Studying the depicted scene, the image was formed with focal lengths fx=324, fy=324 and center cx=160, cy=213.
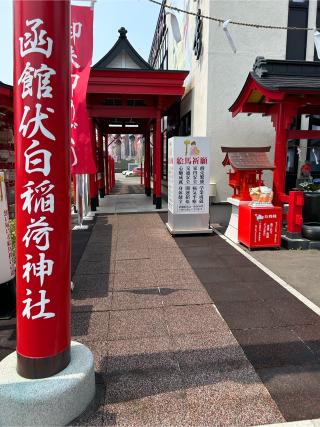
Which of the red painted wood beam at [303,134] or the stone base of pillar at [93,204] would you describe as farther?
the stone base of pillar at [93,204]

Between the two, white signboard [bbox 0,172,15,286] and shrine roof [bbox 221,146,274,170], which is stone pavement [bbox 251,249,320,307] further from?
white signboard [bbox 0,172,15,286]

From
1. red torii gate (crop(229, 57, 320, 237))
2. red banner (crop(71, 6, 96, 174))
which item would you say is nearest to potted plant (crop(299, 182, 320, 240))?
red torii gate (crop(229, 57, 320, 237))

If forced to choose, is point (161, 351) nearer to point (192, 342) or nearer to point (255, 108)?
point (192, 342)

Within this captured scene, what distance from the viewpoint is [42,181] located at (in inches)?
86.3

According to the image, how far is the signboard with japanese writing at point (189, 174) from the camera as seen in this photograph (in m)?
7.66

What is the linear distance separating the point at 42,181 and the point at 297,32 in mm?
10716

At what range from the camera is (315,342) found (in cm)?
337

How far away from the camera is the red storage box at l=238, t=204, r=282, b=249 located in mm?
6836

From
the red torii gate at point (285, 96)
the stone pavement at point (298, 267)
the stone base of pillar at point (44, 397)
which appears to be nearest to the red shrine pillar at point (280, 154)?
the red torii gate at point (285, 96)

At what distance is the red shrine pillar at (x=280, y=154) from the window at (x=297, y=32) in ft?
14.0

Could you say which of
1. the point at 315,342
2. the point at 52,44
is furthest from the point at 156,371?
the point at 52,44

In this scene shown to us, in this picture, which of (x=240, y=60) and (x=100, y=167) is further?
(x=100, y=167)

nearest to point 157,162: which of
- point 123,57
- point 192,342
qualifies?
point 123,57

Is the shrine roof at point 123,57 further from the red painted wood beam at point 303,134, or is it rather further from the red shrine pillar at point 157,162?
the red painted wood beam at point 303,134
